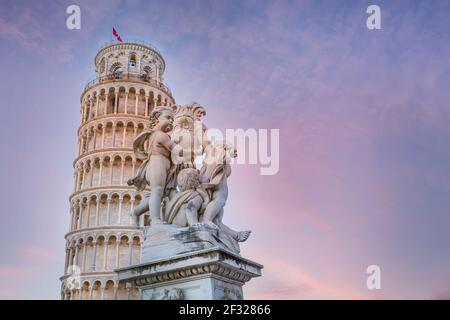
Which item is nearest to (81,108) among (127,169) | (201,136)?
(127,169)

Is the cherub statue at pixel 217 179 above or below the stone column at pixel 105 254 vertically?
below

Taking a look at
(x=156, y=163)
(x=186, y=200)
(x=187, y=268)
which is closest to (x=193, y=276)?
(x=187, y=268)

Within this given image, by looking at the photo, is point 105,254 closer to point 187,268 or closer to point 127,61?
point 127,61

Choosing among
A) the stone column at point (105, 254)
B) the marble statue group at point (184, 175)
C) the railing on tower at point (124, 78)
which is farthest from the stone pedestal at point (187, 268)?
the railing on tower at point (124, 78)

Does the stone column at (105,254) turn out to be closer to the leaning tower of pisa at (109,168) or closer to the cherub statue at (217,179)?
the leaning tower of pisa at (109,168)

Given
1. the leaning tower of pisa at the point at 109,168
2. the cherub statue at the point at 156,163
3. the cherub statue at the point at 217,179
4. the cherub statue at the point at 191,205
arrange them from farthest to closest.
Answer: the leaning tower of pisa at the point at 109,168
the cherub statue at the point at 156,163
the cherub statue at the point at 217,179
the cherub statue at the point at 191,205
